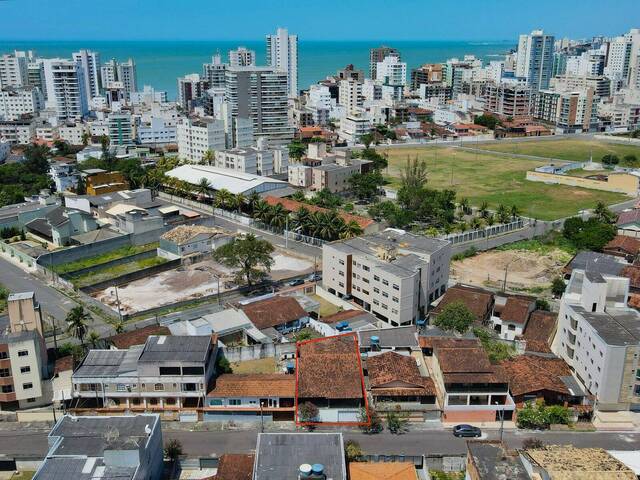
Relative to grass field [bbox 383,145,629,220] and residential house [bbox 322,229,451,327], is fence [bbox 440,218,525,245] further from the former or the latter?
residential house [bbox 322,229,451,327]

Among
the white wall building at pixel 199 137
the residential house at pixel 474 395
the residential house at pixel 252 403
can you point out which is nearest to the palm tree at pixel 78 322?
the residential house at pixel 252 403

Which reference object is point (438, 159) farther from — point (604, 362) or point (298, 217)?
point (604, 362)

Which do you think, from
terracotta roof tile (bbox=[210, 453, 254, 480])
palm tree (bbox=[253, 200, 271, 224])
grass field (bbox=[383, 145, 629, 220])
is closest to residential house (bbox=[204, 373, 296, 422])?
terracotta roof tile (bbox=[210, 453, 254, 480])

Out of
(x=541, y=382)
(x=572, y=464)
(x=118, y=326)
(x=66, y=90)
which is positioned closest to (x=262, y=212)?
(x=118, y=326)

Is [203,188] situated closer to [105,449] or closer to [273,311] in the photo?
[273,311]

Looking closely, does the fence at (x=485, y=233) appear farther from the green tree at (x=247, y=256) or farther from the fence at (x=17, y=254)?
the fence at (x=17, y=254)

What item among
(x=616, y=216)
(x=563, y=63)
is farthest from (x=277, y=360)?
(x=563, y=63)
